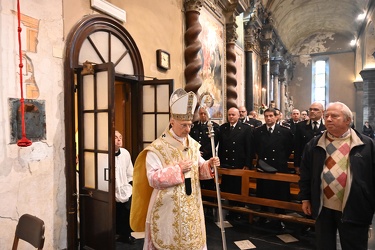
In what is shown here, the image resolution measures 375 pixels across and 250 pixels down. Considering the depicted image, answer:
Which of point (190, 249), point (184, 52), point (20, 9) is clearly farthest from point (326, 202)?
point (184, 52)

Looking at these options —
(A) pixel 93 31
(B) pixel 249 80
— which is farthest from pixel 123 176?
(B) pixel 249 80

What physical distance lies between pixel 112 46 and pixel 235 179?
281cm

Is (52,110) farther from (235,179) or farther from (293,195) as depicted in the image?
(293,195)

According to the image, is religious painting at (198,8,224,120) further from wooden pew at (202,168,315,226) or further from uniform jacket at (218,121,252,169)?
wooden pew at (202,168,315,226)

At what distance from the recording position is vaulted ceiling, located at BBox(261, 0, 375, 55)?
16625mm

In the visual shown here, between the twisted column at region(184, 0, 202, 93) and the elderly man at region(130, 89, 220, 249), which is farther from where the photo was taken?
the twisted column at region(184, 0, 202, 93)

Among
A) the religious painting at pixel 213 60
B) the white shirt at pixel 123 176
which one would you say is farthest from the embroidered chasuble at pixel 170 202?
the religious painting at pixel 213 60

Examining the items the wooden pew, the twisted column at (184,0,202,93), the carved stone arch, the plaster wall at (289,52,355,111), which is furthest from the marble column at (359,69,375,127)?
the carved stone arch

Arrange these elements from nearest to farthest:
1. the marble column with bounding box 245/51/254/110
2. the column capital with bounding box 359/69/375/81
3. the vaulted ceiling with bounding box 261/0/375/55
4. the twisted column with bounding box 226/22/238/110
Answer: the twisted column with bounding box 226/22/238/110 < the marble column with bounding box 245/51/254/110 < the column capital with bounding box 359/69/375/81 < the vaulted ceiling with bounding box 261/0/375/55

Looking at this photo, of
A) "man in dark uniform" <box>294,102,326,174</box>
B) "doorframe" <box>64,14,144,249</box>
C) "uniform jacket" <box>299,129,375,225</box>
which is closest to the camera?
"uniform jacket" <box>299,129,375,225</box>

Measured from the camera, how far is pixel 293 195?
180 inches

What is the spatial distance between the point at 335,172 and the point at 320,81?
22.6 metres

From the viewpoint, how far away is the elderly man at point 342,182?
8.24ft

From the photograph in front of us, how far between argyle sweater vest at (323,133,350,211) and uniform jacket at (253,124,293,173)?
187 centimetres
